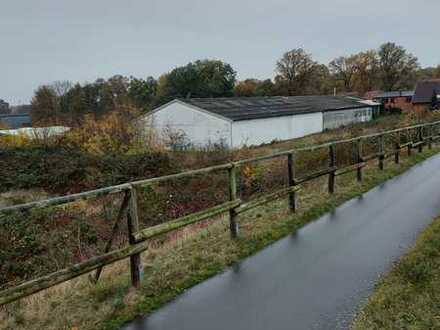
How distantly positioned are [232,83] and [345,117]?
19.1 m

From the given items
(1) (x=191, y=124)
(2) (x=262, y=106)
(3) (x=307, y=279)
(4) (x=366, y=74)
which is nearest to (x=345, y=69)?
(4) (x=366, y=74)

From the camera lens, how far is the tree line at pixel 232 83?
59.2 meters

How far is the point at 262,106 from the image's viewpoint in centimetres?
4044

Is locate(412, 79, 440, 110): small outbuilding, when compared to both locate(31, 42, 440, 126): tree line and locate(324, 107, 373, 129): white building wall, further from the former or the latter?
locate(31, 42, 440, 126): tree line

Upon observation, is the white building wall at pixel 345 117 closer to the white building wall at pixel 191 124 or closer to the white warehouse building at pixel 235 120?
the white warehouse building at pixel 235 120

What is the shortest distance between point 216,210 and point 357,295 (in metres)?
2.26

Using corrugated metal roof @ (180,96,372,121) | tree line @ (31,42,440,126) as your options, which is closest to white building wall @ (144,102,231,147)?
corrugated metal roof @ (180,96,372,121)

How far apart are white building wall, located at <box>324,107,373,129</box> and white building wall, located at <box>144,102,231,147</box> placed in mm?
17386

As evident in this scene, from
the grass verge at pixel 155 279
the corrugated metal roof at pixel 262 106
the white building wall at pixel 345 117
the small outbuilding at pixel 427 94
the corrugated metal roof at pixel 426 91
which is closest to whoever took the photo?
the grass verge at pixel 155 279

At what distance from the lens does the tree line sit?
59156 mm

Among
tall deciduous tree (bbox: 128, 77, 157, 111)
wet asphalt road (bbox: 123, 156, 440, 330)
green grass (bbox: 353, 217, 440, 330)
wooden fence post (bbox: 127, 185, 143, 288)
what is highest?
tall deciduous tree (bbox: 128, 77, 157, 111)

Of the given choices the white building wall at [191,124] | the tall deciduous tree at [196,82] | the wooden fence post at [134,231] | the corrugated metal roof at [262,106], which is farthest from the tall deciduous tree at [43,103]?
the wooden fence post at [134,231]

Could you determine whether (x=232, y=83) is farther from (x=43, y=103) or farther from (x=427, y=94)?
(x=427, y=94)

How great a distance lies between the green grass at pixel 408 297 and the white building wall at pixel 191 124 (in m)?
27.6
